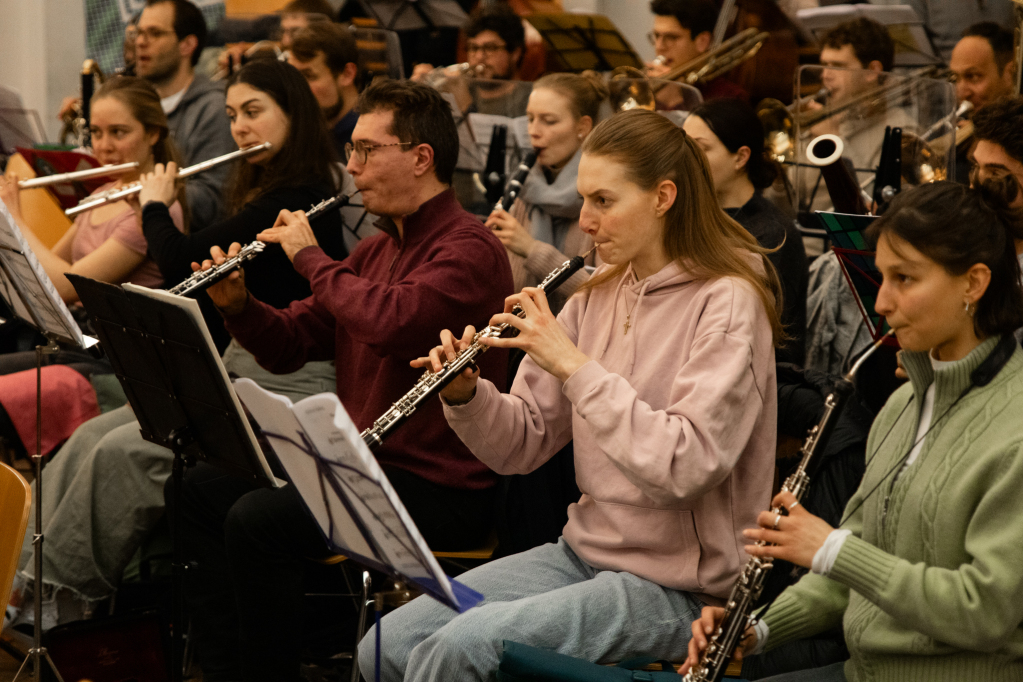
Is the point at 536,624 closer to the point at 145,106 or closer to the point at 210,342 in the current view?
the point at 210,342

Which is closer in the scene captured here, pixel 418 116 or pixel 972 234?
pixel 972 234

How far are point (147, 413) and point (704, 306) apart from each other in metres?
1.18

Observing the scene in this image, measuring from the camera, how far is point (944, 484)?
1523 millimetres

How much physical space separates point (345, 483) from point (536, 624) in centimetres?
47

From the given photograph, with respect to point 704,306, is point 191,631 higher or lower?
lower

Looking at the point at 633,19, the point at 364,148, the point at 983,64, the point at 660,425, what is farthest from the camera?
the point at 633,19

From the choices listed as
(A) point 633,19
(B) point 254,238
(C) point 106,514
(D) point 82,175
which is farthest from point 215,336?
(A) point 633,19

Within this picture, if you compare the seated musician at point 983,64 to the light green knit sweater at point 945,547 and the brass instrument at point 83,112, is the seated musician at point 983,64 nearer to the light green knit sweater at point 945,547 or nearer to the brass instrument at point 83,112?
the light green knit sweater at point 945,547

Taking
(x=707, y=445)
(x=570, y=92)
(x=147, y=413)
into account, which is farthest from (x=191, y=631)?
(x=570, y=92)

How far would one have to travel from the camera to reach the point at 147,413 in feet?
7.59

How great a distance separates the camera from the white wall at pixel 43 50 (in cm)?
643

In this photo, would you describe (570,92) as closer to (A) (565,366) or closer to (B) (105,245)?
(B) (105,245)

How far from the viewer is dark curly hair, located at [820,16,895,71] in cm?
449

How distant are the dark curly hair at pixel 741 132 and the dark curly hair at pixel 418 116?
0.87 m
